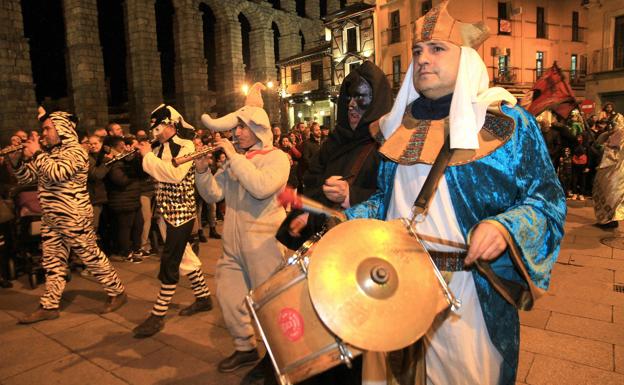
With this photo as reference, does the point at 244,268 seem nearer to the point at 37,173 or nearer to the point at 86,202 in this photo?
the point at 86,202

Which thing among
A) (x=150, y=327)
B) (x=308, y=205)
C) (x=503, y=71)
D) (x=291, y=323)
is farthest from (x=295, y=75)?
(x=291, y=323)

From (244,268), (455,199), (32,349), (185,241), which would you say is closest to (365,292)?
(455,199)

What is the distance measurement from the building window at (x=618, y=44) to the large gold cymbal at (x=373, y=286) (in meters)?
27.7

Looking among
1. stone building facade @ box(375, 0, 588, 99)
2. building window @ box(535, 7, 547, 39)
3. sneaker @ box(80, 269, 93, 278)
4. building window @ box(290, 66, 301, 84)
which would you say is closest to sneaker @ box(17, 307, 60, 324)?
sneaker @ box(80, 269, 93, 278)

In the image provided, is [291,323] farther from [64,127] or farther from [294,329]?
[64,127]

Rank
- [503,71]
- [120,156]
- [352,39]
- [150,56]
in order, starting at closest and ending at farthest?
1. [120,156]
2. [150,56]
3. [503,71]
4. [352,39]

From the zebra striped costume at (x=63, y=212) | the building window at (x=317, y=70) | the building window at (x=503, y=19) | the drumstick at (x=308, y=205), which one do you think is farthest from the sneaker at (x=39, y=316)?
the building window at (x=317, y=70)

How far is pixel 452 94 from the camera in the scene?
189 centimetres

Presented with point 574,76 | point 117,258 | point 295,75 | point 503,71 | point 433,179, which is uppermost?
point 295,75

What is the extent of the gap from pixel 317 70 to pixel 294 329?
36954 millimetres

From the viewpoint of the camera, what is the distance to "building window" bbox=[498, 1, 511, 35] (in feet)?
90.6

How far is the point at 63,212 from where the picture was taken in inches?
186

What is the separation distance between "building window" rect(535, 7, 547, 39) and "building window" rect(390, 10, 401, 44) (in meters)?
9.26

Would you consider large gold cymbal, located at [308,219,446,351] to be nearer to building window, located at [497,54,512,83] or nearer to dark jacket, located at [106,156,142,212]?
dark jacket, located at [106,156,142,212]
